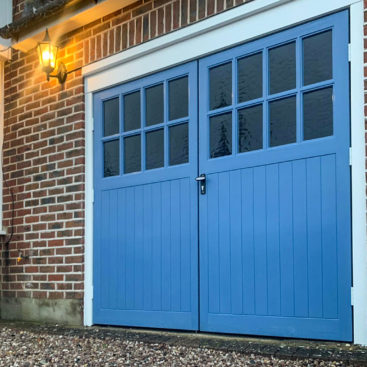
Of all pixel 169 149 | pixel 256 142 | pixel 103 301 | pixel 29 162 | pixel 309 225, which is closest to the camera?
pixel 309 225

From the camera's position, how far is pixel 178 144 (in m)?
4.78

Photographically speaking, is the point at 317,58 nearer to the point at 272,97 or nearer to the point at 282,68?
the point at 282,68

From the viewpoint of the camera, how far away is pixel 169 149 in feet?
15.9

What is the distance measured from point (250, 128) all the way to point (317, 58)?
70cm

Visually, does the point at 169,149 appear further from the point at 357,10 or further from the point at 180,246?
the point at 357,10

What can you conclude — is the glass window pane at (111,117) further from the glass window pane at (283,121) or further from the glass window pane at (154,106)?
the glass window pane at (283,121)

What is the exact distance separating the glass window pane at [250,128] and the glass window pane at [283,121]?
0.10 meters

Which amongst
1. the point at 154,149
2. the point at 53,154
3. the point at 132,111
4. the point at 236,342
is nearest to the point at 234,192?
the point at 154,149

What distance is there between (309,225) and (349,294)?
528 mm

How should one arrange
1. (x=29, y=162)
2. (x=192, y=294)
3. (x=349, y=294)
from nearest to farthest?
1. (x=349, y=294)
2. (x=192, y=294)
3. (x=29, y=162)

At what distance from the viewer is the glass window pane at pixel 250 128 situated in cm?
424

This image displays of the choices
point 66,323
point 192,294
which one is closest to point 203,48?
A: point 192,294

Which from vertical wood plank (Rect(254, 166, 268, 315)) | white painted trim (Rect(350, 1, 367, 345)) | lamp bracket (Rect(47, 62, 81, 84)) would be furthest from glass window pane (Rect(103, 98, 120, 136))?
white painted trim (Rect(350, 1, 367, 345))

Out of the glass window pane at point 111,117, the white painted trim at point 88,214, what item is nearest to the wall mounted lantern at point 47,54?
the white painted trim at point 88,214
